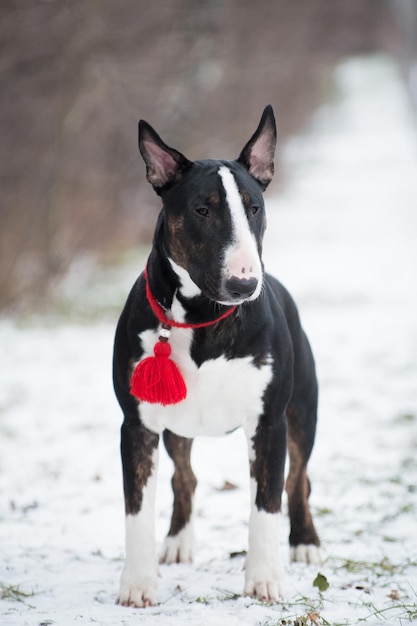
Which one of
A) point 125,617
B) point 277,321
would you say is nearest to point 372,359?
point 277,321

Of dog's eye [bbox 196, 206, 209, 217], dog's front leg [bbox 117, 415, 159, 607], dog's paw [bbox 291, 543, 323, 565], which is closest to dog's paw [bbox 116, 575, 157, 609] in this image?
dog's front leg [bbox 117, 415, 159, 607]

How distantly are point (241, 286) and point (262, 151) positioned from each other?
2.43ft

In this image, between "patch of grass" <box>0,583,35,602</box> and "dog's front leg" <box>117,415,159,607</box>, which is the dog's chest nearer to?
"dog's front leg" <box>117,415,159,607</box>

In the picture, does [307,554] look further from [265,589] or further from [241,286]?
[241,286]

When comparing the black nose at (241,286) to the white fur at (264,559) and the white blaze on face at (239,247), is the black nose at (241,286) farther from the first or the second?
the white fur at (264,559)

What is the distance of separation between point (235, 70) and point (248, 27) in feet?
4.94

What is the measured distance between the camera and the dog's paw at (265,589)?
265 centimetres

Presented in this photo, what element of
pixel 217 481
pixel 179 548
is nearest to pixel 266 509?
pixel 179 548

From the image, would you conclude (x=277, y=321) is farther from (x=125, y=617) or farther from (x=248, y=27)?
(x=248, y=27)

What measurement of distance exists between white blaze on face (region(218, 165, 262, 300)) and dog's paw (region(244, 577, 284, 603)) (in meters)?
0.98

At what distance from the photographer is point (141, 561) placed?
2.70 metres

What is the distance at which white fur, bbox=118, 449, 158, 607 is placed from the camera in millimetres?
2664

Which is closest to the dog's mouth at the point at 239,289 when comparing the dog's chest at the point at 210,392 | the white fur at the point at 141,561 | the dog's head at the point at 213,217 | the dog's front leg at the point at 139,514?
the dog's head at the point at 213,217

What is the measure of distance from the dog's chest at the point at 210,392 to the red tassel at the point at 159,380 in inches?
1.7
